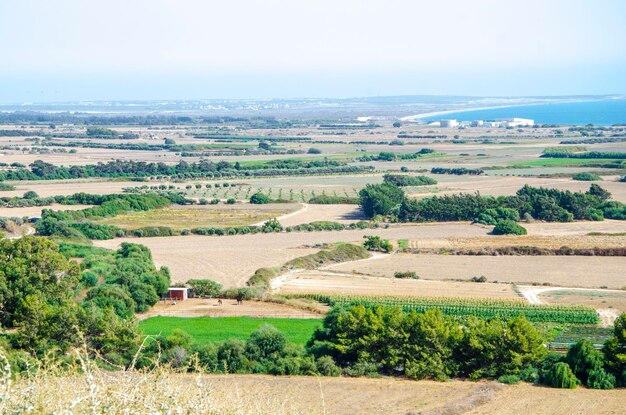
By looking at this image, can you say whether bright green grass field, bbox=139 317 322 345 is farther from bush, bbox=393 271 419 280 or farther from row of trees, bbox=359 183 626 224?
row of trees, bbox=359 183 626 224

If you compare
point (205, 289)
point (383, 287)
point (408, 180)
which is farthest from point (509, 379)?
point (408, 180)

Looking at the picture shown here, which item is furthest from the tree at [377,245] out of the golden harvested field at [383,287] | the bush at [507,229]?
the bush at [507,229]

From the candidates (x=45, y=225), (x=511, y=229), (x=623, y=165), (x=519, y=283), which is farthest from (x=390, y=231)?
(x=623, y=165)

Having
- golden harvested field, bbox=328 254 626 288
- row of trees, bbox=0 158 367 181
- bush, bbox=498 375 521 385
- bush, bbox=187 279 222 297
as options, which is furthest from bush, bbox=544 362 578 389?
row of trees, bbox=0 158 367 181

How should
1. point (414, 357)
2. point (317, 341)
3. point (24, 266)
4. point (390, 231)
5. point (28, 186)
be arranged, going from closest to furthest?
point (414, 357) → point (317, 341) → point (24, 266) → point (390, 231) → point (28, 186)

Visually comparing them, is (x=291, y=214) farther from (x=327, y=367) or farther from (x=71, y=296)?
(x=327, y=367)

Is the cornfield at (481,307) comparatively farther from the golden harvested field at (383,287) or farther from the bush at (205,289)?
the bush at (205,289)

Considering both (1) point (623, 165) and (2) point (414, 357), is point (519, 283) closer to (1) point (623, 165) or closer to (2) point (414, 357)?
(2) point (414, 357)

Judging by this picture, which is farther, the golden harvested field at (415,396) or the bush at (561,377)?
the bush at (561,377)
